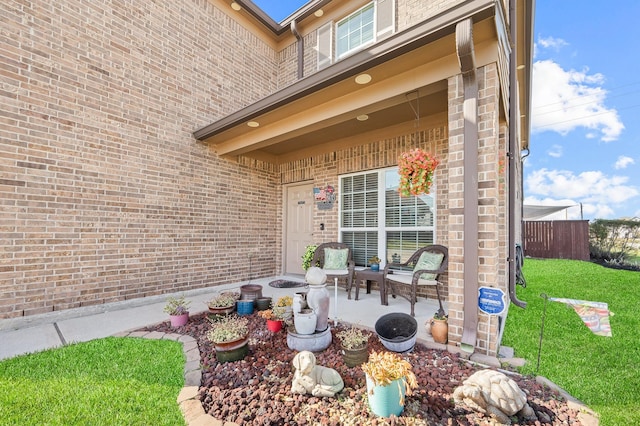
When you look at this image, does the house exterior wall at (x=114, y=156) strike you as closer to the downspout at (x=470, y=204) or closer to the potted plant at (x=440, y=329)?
the potted plant at (x=440, y=329)

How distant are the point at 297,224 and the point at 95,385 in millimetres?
4455

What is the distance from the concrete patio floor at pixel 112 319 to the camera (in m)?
2.78

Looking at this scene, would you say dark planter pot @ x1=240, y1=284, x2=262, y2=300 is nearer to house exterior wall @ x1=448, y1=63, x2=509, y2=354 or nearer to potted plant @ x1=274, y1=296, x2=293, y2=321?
potted plant @ x1=274, y1=296, x2=293, y2=321

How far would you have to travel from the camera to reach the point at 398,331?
8.51ft

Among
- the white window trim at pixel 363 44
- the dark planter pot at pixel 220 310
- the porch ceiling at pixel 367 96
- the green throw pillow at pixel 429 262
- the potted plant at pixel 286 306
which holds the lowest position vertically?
the dark planter pot at pixel 220 310

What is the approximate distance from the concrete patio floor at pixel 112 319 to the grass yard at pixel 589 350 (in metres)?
0.83

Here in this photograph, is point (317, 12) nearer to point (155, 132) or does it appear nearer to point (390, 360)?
point (155, 132)

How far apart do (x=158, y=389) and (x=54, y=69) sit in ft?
13.1

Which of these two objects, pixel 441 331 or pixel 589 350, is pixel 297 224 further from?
pixel 589 350

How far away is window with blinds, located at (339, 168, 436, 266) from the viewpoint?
4.37 meters

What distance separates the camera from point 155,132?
436 centimetres

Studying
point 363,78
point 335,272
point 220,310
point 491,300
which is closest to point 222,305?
point 220,310

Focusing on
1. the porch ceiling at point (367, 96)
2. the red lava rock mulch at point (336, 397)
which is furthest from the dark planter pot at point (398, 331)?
the porch ceiling at point (367, 96)

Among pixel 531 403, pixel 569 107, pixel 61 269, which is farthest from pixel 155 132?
pixel 569 107
